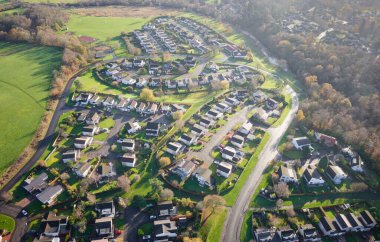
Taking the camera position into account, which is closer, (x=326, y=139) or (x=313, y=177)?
(x=313, y=177)

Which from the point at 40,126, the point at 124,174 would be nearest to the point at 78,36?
the point at 40,126

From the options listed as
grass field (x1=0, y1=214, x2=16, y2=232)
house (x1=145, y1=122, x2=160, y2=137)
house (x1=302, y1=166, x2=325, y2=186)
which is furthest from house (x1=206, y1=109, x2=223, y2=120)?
grass field (x1=0, y1=214, x2=16, y2=232)

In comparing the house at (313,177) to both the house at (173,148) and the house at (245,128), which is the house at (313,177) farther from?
the house at (173,148)

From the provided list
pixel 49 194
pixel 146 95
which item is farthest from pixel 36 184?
pixel 146 95

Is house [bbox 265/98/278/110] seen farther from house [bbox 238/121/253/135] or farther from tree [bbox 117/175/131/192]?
tree [bbox 117/175/131/192]

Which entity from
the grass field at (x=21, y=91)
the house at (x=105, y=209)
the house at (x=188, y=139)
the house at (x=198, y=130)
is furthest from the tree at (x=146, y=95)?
the house at (x=105, y=209)

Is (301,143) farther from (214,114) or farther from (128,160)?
(128,160)

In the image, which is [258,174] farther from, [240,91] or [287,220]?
[240,91]

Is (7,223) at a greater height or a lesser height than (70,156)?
lesser
